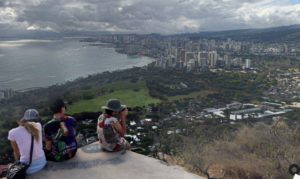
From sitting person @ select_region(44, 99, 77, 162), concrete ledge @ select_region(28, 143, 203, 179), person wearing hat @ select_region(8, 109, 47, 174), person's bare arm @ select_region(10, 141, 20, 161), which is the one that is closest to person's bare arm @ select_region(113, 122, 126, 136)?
concrete ledge @ select_region(28, 143, 203, 179)

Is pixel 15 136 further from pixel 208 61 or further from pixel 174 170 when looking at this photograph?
pixel 208 61

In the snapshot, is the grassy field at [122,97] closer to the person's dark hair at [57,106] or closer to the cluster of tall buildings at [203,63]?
the cluster of tall buildings at [203,63]

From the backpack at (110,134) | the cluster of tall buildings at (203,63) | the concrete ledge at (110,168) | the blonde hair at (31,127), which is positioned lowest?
the cluster of tall buildings at (203,63)

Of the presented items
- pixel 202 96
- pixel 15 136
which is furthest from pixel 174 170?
pixel 202 96

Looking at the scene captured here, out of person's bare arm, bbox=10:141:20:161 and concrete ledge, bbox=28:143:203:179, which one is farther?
concrete ledge, bbox=28:143:203:179

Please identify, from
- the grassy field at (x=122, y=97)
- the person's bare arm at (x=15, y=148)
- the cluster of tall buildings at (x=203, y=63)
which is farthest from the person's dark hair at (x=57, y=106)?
the cluster of tall buildings at (x=203, y=63)

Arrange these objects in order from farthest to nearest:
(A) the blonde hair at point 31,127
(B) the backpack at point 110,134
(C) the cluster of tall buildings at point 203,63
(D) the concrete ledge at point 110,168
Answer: (C) the cluster of tall buildings at point 203,63, (B) the backpack at point 110,134, (D) the concrete ledge at point 110,168, (A) the blonde hair at point 31,127

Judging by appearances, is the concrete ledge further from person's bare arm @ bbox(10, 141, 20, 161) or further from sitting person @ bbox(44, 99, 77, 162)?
person's bare arm @ bbox(10, 141, 20, 161)
